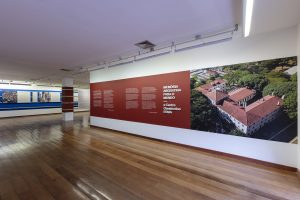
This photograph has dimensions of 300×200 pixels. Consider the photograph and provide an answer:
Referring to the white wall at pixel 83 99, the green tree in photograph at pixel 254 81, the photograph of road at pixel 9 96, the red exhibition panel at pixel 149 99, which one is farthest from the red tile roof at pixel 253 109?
the white wall at pixel 83 99

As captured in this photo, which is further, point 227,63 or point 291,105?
point 227,63

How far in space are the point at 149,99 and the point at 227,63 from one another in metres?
2.61

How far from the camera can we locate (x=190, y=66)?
15.4ft

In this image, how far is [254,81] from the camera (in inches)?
142

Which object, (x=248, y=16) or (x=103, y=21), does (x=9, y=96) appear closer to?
(x=103, y=21)

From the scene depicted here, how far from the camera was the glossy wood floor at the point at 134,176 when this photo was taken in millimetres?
2432

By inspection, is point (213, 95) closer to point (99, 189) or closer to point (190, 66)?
point (190, 66)

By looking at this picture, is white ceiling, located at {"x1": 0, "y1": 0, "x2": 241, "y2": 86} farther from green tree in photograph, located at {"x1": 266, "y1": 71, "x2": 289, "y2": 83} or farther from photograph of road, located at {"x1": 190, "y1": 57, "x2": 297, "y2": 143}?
green tree in photograph, located at {"x1": 266, "y1": 71, "x2": 289, "y2": 83}

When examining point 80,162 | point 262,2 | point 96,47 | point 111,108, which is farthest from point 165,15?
point 111,108

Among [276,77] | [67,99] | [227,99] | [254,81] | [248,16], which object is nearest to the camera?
[248,16]

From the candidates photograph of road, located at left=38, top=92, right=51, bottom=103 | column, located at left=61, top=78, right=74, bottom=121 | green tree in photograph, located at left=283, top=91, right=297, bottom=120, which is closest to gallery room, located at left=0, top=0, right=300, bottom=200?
green tree in photograph, located at left=283, top=91, right=297, bottom=120

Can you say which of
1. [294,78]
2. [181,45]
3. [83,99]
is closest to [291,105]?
[294,78]

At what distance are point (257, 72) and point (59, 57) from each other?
5770 mm

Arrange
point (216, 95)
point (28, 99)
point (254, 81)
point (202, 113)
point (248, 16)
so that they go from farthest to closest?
point (28, 99)
point (202, 113)
point (216, 95)
point (254, 81)
point (248, 16)
